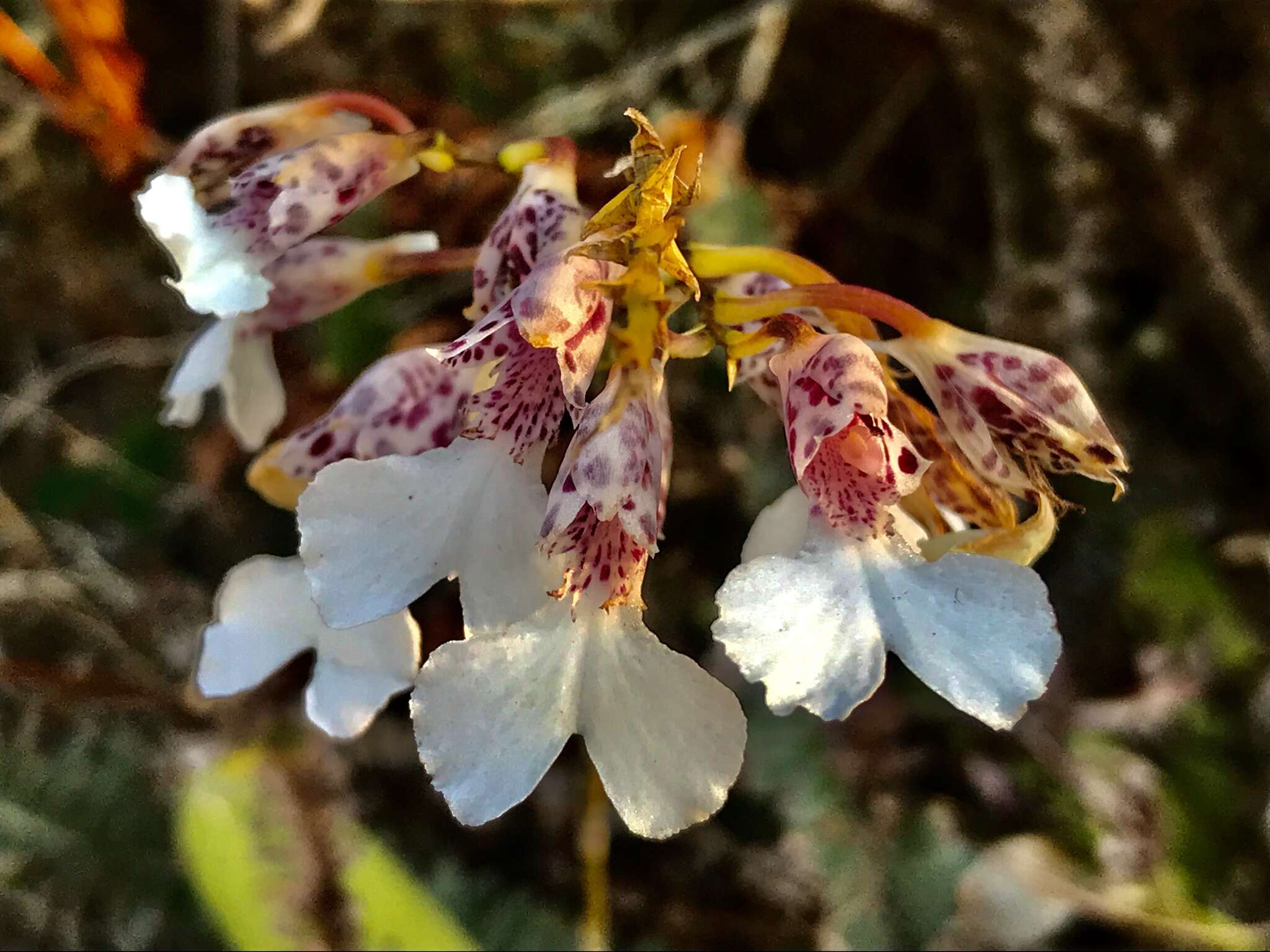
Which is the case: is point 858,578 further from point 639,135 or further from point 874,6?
point 874,6

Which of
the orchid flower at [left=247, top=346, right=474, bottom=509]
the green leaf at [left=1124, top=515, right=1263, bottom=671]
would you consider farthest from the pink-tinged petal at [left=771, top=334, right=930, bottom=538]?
the green leaf at [left=1124, top=515, right=1263, bottom=671]

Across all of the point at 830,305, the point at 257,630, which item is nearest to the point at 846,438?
the point at 830,305

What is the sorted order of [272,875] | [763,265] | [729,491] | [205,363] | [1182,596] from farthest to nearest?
[729,491] < [1182,596] < [272,875] < [205,363] < [763,265]

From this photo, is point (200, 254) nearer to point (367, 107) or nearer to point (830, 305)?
point (367, 107)

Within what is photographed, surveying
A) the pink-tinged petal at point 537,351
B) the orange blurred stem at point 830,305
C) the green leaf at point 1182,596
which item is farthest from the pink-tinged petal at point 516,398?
the green leaf at point 1182,596

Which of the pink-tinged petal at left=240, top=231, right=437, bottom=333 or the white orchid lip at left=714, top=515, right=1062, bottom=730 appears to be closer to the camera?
the white orchid lip at left=714, top=515, right=1062, bottom=730

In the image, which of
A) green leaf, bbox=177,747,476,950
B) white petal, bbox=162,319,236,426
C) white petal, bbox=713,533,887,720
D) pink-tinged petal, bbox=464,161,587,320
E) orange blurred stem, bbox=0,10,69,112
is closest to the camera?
white petal, bbox=713,533,887,720

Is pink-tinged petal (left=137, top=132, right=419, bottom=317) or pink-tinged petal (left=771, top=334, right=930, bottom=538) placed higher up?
pink-tinged petal (left=137, top=132, right=419, bottom=317)

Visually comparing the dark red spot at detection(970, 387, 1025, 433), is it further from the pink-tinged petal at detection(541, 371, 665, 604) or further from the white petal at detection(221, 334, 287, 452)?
the white petal at detection(221, 334, 287, 452)

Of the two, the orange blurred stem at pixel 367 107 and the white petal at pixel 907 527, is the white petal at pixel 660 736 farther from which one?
the orange blurred stem at pixel 367 107
